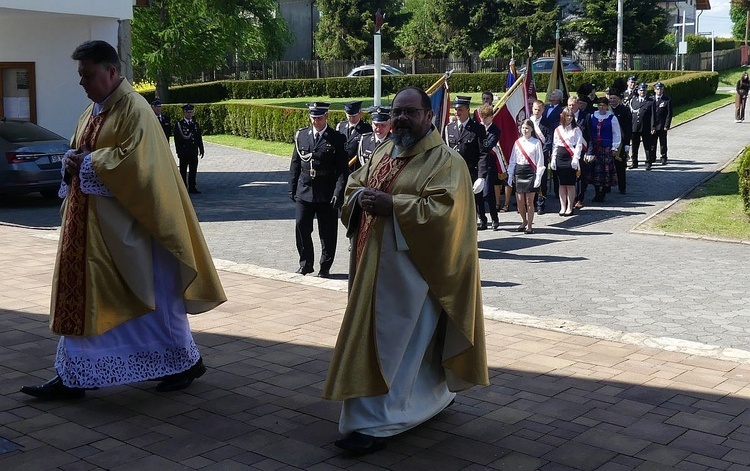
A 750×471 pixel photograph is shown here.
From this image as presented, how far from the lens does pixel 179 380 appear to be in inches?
251

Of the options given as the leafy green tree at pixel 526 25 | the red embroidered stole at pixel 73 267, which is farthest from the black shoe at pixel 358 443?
the leafy green tree at pixel 526 25

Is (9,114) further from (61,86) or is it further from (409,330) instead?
(409,330)

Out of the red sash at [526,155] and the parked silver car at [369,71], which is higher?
the parked silver car at [369,71]

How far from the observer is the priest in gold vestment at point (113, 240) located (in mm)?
5918

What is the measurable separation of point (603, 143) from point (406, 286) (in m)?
11.7

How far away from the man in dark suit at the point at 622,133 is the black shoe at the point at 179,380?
38.3 feet

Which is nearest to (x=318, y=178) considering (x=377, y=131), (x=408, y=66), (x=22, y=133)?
(x=377, y=131)

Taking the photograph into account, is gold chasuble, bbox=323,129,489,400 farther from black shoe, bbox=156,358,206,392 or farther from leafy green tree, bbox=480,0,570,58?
leafy green tree, bbox=480,0,570,58

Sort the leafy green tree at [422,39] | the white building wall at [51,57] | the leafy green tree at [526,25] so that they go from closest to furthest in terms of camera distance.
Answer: the white building wall at [51,57]
the leafy green tree at [526,25]
the leafy green tree at [422,39]

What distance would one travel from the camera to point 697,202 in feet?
52.3

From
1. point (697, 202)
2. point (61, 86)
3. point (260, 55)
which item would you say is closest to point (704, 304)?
point (697, 202)

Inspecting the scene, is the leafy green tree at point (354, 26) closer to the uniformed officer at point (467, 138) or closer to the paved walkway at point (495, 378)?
the uniformed officer at point (467, 138)

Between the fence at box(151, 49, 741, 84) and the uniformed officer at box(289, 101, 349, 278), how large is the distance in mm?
43791

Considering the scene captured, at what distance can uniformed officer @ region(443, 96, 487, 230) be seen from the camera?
13.2 m
